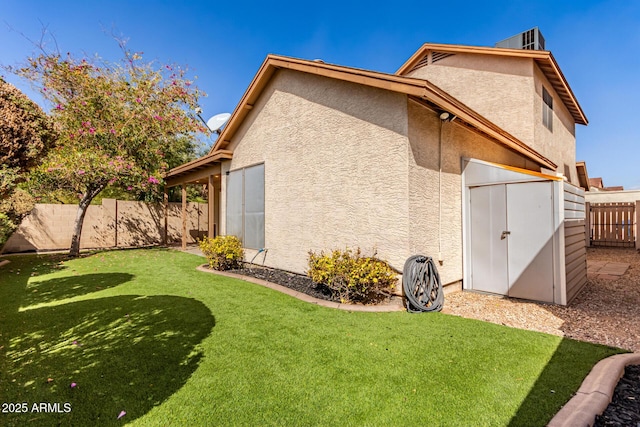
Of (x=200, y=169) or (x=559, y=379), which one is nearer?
(x=559, y=379)

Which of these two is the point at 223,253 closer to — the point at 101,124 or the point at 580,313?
the point at 101,124

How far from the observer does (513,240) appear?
7.28 m

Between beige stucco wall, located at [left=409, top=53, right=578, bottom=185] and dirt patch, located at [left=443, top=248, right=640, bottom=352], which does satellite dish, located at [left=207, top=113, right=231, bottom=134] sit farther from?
dirt patch, located at [left=443, top=248, right=640, bottom=352]

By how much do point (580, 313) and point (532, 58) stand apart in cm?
1100

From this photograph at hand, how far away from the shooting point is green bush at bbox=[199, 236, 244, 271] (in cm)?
1066

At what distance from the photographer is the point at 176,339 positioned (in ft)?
15.4

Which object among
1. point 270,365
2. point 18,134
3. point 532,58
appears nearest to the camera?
point 270,365

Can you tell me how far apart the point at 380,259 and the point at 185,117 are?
623 inches

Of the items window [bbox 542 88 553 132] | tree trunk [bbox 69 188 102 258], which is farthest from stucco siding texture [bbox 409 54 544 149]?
tree trunk [bbox 69 188 102 258]

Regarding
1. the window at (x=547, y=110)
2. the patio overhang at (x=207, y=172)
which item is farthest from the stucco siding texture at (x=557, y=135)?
the patio overhang at (x=207, y=172)

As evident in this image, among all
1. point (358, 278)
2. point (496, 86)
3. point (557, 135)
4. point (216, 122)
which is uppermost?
point (496, 86)

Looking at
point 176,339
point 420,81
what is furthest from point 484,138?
point 176,339

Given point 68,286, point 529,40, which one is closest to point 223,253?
point 68,286

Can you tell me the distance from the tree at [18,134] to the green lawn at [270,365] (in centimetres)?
263
